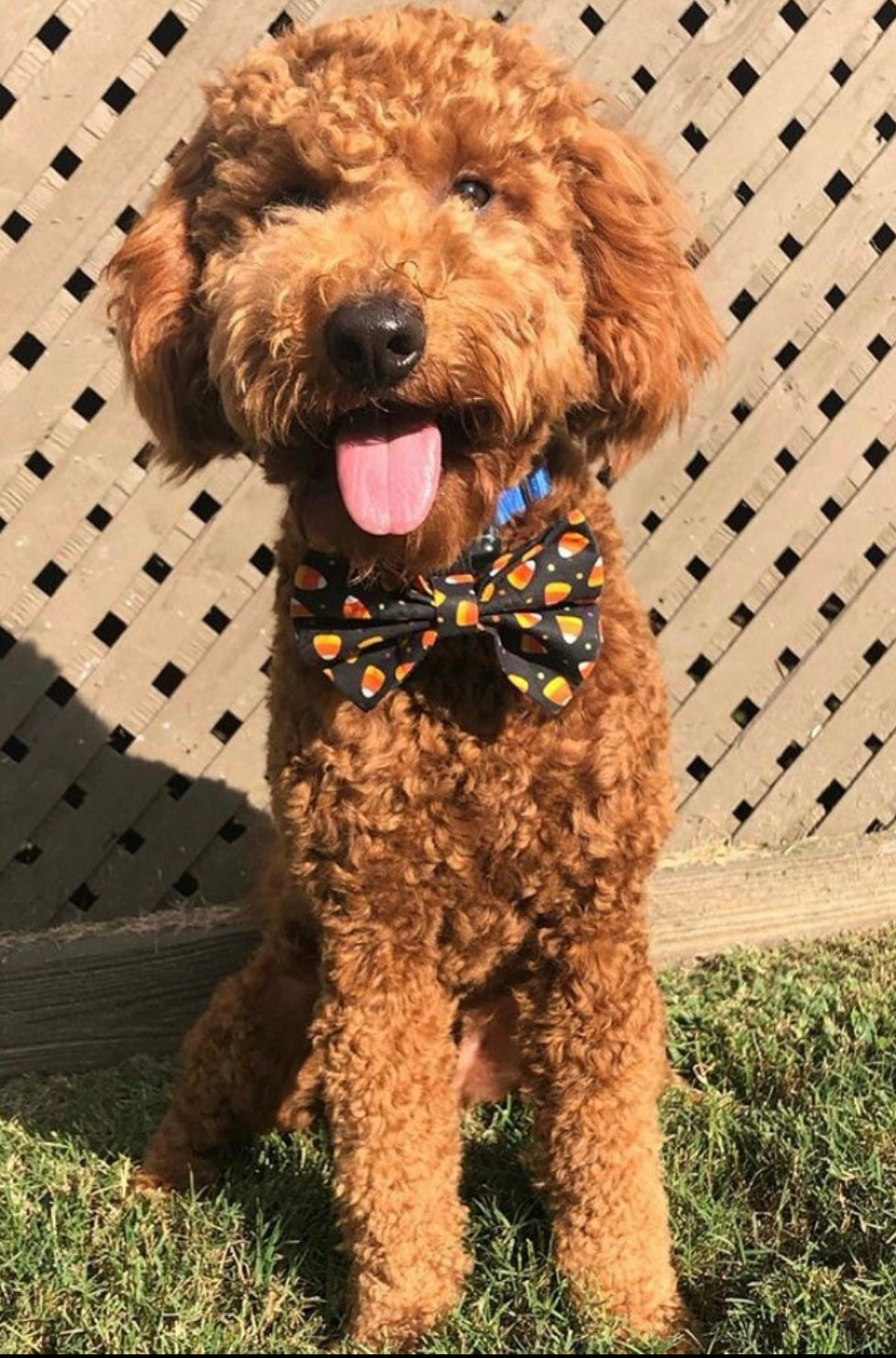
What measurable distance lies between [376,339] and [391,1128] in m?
1.33

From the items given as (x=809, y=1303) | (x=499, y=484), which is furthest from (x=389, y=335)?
(x=809, y=1303)

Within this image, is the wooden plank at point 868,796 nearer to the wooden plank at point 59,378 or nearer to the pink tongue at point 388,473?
the pink tongue at point 388,473

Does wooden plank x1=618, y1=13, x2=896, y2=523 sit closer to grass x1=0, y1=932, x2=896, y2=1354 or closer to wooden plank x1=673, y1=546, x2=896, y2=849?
wooden plank x1=673, y1=546, x2=896, y2=849

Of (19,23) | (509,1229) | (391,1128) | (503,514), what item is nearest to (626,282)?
(503,514)

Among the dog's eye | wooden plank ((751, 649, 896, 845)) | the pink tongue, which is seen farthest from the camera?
wooden plank ((751, 649, 896, 845))

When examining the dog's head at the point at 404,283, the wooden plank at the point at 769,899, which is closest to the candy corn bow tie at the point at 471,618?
the dog's head at the point at 404,283

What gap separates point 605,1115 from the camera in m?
2.07

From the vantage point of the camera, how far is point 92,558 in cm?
295

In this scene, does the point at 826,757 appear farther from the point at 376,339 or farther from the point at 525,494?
the point at 376,339

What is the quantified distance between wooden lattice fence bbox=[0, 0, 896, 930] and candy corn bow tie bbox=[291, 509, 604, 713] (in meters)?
1.11

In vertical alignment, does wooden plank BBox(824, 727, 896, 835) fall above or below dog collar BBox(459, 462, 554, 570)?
below

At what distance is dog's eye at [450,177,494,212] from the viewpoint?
1.84 metres

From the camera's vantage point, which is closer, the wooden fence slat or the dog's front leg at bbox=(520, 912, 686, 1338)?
the dog's front leg at bbox=(520, 912, 686, 1338)

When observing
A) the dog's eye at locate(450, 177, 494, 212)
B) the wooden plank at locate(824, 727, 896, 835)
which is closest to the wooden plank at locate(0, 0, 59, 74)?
the dog's eye at locate(450, 177, 494, 212)
